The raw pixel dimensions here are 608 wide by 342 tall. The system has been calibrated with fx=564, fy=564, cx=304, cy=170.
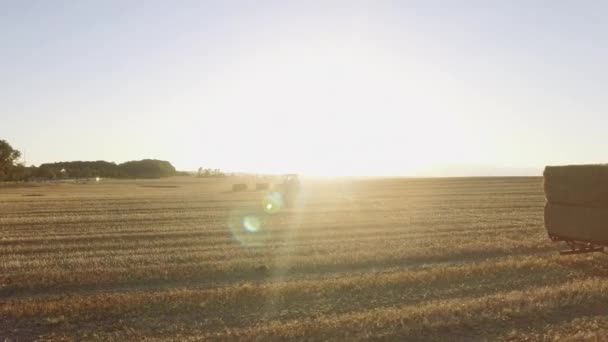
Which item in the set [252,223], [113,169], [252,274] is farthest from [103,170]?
[252,274]

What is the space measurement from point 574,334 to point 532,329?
2.24 feet

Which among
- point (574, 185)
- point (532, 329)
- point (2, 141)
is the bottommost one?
point (532, 329)

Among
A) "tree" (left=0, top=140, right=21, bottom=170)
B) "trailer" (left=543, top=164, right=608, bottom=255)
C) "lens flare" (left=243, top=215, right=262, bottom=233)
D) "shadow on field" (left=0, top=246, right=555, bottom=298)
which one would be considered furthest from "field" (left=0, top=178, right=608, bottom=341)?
"tree" (left=0, top=140, right=21, bottom=170)

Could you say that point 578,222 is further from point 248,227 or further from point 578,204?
point 248,227

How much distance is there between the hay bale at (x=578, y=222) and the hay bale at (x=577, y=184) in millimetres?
176

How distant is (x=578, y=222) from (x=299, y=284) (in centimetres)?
737

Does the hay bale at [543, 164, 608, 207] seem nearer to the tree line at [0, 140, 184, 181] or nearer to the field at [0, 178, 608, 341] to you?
the field at [0, 178, 608, 341]

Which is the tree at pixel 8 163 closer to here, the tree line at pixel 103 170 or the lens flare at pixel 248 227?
the tree line at pixel 103 170

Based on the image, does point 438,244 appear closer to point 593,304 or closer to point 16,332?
point 593,304

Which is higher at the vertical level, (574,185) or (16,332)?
(574,185)

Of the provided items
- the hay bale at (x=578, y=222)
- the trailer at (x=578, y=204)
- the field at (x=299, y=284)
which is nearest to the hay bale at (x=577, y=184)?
the trailer at (x=578, y=204)

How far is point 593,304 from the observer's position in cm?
1120

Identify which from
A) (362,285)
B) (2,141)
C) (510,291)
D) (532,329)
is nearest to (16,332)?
(362,285)

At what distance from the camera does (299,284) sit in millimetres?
13102
